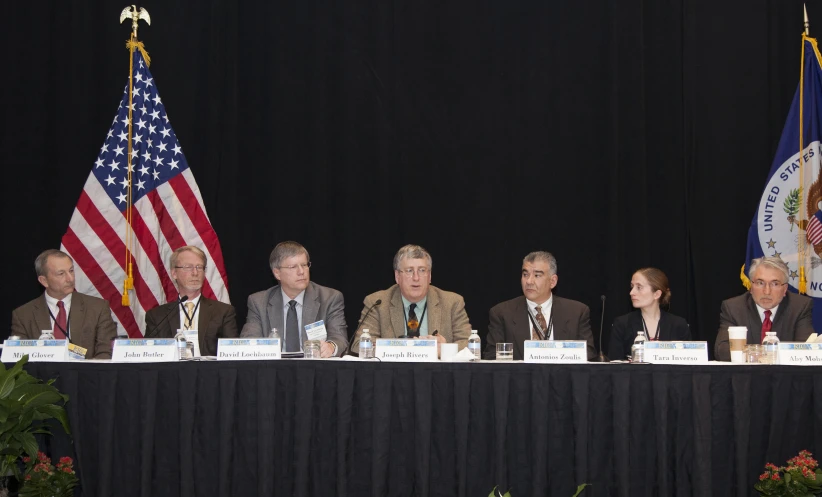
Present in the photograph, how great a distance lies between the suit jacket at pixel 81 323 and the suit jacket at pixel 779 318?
3.60m

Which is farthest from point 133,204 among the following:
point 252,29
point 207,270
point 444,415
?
point 444,415

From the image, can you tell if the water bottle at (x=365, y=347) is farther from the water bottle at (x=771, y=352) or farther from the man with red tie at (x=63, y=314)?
the water bottle at (x=771, y=352)

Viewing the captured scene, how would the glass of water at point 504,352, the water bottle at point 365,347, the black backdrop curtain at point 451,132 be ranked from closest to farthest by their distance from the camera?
the water bottle at point 365,347, the glass of water at point 504,352, the black backdrop curtain at point 451,132

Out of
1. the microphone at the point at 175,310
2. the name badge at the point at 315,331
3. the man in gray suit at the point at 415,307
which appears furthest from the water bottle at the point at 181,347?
the man in gray suit at the point at 415,307

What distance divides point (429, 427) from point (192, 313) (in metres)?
2.08

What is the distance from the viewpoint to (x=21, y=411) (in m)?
3.45

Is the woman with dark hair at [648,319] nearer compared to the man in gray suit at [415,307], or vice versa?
the man in gray suit at [415,307]

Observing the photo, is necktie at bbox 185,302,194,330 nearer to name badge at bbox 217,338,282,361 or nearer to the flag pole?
the flag pole

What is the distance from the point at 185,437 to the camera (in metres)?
3.60

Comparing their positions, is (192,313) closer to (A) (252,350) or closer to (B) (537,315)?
(A) (252,350)

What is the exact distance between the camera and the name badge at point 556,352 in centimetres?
378

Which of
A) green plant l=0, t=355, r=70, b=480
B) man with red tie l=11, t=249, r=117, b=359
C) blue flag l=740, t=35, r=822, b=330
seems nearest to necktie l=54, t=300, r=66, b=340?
man with red tie l=11, t=249, r=117, b=359

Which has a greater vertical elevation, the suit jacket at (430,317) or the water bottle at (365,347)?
the suit jacket at (430,317)

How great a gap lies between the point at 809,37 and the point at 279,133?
396cm
